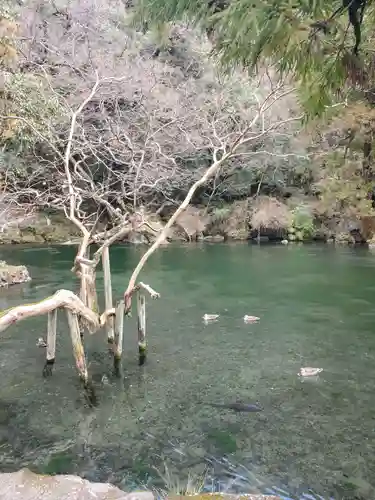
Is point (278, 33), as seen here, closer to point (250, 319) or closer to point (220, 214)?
point (250, 319)

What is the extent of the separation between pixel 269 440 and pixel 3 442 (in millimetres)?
3227

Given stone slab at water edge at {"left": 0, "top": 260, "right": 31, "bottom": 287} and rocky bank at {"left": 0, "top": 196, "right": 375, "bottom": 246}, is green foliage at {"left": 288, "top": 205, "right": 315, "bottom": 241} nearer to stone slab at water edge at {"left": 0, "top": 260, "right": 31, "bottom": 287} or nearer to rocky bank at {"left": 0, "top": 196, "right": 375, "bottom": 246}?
rocky bank at {"left": 0, "top": 196, "right": 375, "bottom": 246}

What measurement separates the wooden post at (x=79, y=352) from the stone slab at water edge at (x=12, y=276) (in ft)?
31.2

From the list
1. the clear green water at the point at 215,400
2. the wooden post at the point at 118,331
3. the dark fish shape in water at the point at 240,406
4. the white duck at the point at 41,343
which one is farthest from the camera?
the white duck at the point at 41,343

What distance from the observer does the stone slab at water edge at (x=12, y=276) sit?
1550cm

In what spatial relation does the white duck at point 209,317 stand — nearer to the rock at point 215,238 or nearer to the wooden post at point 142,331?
the wooden post at point 142,331

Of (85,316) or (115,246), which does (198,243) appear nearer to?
(115,246)

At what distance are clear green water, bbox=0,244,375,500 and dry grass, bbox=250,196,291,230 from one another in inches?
574

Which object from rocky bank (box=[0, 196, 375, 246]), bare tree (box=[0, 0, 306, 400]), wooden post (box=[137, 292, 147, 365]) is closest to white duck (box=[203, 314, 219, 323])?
bare tree (box=[0, 0, 306, 400])

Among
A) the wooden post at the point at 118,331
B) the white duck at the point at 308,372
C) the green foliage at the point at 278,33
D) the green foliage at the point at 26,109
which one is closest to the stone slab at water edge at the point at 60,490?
the green foliage at the point at 278,33

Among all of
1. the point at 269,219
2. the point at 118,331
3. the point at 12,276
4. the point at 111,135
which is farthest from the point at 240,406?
the point at 269,219

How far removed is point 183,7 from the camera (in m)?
2.88

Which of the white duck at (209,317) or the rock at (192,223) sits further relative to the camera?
the rock at (192,223)

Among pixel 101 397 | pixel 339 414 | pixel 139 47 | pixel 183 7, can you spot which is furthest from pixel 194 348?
pixel 139 47
